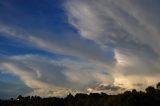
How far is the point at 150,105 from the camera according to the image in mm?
190375

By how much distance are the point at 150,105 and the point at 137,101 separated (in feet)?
24.6

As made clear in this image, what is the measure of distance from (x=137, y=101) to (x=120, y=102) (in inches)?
452

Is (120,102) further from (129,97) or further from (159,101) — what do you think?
(159,101)

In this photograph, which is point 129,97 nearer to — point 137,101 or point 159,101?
point 137,101

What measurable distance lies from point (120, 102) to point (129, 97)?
24.5ft

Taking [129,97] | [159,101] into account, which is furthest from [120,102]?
[159,101]

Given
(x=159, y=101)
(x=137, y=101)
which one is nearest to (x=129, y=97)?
Result: (x=137, y=101)

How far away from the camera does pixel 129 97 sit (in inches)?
7530

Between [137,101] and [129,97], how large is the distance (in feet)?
16.3

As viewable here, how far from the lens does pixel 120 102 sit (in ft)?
646

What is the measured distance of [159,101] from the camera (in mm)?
197500

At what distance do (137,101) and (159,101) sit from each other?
15827mm
